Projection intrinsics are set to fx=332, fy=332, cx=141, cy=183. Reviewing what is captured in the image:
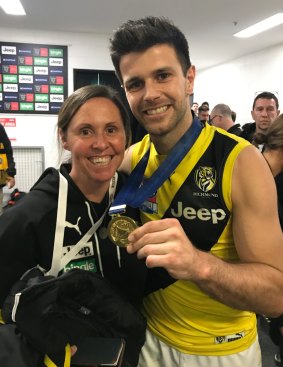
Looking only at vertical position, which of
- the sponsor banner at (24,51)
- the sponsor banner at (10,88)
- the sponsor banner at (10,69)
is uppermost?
the sponsor banner at (24,51)

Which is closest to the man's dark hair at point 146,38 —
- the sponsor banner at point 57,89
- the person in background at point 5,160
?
the person in background at point 5,160

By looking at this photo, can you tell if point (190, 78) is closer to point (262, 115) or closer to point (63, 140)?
point (63, 140)

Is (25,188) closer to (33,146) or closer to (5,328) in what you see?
(33,146)

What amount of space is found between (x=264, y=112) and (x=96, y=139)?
3.11 meters

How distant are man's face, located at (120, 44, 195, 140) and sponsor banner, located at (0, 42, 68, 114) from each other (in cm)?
531

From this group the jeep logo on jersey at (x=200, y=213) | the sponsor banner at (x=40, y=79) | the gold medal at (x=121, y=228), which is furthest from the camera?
the sponsor banner at (x=40, y=79)

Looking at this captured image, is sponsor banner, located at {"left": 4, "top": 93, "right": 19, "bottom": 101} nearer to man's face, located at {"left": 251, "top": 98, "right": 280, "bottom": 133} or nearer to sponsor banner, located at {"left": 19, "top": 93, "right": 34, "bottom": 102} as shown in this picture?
sponsor banner, located at {"left": 19, "top": 93, "right": 34, "bottom": 102}

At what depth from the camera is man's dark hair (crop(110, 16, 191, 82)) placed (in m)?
1.28

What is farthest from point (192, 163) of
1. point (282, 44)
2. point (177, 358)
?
point (282, 44)

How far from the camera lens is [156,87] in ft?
4.18

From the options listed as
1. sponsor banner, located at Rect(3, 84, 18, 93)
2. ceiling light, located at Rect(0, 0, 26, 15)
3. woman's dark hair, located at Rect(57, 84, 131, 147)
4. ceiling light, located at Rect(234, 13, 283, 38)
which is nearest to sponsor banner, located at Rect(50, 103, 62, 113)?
sponsor banner, located at Rect(3, 84, 18, 93)

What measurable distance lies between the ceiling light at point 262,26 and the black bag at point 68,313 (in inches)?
241

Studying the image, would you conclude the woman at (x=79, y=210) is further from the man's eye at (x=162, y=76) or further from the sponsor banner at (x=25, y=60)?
the sponsor banner at (x=25, y=60)

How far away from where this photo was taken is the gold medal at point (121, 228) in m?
1.07
